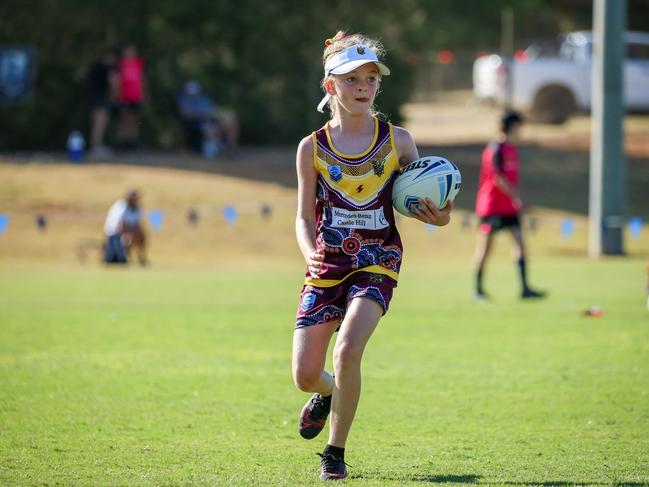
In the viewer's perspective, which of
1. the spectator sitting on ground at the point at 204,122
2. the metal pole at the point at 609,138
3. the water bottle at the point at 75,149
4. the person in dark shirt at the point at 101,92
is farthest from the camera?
the spectator sitting on ground at the point at 204,122

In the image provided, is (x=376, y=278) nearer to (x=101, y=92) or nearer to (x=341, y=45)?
(x=341, y=45)

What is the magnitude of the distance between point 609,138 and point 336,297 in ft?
58.0

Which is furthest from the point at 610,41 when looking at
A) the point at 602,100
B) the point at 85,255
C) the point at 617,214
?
Answer: the point at 85,255

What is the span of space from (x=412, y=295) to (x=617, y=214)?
7.77 metres

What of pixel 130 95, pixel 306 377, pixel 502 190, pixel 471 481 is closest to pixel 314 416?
pixel 306 377

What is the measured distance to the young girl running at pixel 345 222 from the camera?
6578 millimetres

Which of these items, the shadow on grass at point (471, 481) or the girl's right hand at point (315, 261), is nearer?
the shadow on grass at point (471, 481)

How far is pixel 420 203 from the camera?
6.75 metres

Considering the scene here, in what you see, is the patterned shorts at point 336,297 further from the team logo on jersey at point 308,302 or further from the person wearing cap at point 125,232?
the person wearing cap at point 125,232

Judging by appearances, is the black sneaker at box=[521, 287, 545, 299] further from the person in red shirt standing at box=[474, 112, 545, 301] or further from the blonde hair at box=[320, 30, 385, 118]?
the blonde hair at box=[320, 30, 385, 118]

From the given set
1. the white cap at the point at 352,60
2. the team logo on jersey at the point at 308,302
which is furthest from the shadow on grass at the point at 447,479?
the white cap at the point at 352,60

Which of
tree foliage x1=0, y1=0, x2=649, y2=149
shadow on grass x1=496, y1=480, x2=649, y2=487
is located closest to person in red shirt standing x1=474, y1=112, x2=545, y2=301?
shadow on grass x1=496, y1=480, x2=649, y2=487

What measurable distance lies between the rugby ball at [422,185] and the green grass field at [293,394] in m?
1.48

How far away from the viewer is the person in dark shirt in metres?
29.2
